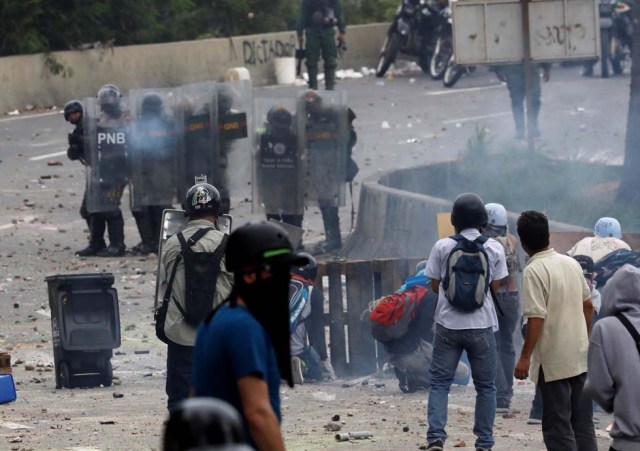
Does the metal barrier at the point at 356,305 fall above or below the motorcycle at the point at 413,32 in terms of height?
below

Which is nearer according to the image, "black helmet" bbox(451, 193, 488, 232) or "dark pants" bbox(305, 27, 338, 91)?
"black helmet" bbox(451, 193, 488, 232)

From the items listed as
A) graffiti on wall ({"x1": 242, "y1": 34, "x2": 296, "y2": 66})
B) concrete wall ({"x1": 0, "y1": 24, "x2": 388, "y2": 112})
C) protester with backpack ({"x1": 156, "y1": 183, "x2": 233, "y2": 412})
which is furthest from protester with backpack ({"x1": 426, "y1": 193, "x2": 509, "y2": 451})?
graffiti on wall ({"x1": 242, "y1": 34, "x2": 296, "y2": 66})

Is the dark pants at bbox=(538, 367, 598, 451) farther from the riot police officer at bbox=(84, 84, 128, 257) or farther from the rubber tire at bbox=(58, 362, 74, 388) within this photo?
the riot police officer at bbox=(84, 84, 128, 257)

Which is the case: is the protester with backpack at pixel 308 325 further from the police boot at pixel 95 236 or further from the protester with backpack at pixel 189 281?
the police boot at pixel 95 236

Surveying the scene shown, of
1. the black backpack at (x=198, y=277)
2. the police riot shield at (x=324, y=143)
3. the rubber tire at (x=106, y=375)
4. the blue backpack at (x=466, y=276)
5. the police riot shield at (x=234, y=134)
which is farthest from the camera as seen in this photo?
the police riot shield at (x=234, y=134)

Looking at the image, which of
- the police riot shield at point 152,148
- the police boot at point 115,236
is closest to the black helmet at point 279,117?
the police riot shield at point 152,148

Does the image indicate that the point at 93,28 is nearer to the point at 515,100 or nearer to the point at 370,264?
the point at 515,100

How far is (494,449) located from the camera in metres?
8.23

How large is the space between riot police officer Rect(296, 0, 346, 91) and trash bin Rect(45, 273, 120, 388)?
1217 cm

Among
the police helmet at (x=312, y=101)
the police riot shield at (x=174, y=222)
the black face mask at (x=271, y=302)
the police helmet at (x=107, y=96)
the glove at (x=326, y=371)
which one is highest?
the police helmet at (x=107, y=96)

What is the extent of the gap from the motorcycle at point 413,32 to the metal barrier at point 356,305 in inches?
676

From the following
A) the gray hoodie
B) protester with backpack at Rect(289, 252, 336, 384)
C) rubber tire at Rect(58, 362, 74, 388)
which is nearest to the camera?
the gray hoodie

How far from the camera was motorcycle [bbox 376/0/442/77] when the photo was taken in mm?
27766

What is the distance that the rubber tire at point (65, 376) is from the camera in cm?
1002
